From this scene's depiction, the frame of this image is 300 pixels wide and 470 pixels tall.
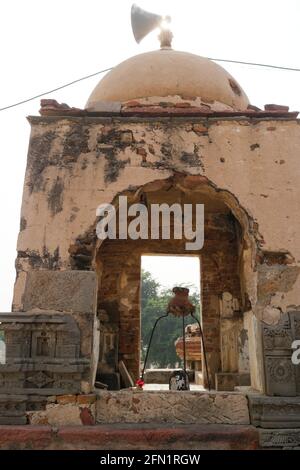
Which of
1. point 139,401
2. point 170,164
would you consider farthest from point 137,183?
point 139,401

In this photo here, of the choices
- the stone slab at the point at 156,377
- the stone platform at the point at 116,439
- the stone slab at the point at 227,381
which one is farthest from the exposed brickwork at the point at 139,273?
the stone platform at the point at 116,439

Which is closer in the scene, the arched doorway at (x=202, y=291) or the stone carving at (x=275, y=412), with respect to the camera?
the stone carving at (x=275, y=412)

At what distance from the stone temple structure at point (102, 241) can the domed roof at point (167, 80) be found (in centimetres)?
3

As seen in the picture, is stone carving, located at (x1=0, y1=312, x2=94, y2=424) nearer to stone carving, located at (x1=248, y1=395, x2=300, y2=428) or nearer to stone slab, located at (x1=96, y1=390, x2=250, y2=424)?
stone slab, located at (x1=96, y1=390, x2=250, y2=424)

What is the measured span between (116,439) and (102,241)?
1.89 m

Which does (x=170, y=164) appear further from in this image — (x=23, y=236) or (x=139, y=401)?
(x=139, y=401)

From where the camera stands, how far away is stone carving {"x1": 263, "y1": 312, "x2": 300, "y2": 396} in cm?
347

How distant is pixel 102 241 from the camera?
4.18m

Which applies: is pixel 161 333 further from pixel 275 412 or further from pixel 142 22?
pixel 275 412

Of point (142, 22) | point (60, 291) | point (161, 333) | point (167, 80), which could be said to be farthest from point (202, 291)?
point (161, 333)

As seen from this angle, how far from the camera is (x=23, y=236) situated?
3912mm

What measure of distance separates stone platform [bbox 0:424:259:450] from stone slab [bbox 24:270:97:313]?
3.36 ft

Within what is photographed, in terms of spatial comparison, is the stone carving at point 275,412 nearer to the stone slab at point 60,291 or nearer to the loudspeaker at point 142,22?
the stone slab at point 60,291

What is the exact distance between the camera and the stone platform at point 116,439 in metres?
3.25
